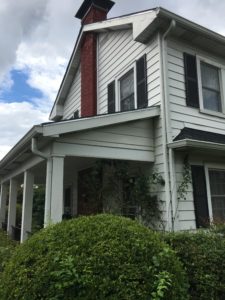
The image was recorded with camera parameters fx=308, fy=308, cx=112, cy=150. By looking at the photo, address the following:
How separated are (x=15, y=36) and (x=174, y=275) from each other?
10.7 m

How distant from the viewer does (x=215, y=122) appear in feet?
27.6

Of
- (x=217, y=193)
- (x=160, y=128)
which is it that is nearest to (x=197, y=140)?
(x=160, y=128)

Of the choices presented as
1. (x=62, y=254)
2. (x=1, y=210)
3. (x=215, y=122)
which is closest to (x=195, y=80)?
(x=215, y=122)

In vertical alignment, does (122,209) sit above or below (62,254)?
above

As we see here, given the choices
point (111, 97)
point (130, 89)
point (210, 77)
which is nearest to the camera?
point (210, 77)

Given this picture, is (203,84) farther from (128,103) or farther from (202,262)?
(202,262)

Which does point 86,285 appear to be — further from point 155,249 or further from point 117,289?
point 155,249

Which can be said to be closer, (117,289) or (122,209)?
(117,289)

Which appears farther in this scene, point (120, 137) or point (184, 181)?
point (184, 181)

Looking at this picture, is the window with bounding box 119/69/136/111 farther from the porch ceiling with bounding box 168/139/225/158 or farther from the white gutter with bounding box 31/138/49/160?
the white gutter with bounding box 31/138/49/160

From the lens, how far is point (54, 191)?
236 inches

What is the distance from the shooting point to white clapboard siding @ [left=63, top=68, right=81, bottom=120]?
1312 cm

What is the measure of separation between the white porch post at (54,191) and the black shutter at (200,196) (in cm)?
329

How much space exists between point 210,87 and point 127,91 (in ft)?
7.94
